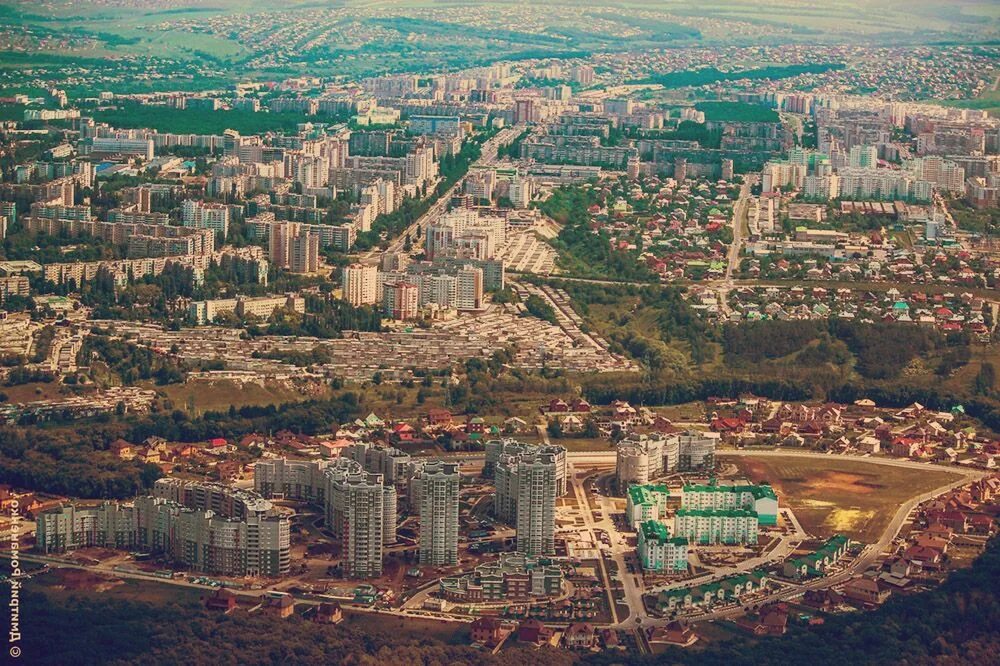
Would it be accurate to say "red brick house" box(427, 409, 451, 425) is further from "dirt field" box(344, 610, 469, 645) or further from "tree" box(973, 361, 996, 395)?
"dirt field" box(344, 610, 469, 645)

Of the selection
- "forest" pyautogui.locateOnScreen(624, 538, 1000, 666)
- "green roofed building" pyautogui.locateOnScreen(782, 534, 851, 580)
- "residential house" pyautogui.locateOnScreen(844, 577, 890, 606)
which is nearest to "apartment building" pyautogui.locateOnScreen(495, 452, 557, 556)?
"green roofed building" pyautogui.locateOnScreen(782, 534, 851, 580)

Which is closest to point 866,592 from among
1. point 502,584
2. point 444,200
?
point 502,584

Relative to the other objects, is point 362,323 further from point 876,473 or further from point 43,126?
point 43,126

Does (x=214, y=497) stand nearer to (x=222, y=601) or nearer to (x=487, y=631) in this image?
(x=222, y=601)

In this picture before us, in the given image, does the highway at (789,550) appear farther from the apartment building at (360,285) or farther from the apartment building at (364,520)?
the apartment building at (360,285)

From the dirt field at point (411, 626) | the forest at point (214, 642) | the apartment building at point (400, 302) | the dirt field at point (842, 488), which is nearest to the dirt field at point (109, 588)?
the forest at point (214, 642)
